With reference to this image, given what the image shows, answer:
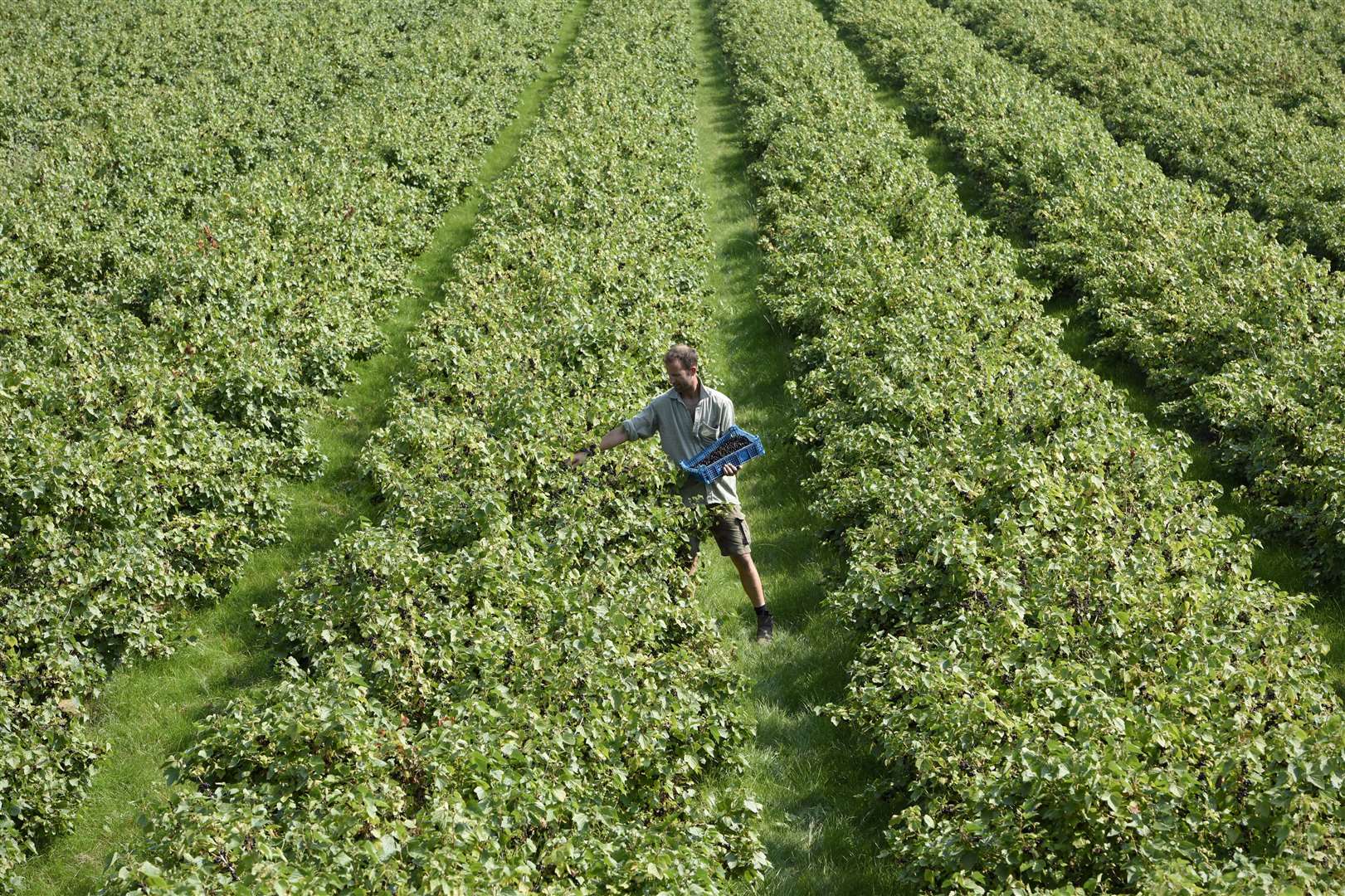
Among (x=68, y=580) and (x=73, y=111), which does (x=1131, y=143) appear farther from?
(x=73, y=111)

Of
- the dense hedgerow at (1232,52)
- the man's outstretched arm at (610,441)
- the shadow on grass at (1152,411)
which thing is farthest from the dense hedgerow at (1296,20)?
the man's outstretched arm at (610,441)

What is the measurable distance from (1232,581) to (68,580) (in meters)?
9.09

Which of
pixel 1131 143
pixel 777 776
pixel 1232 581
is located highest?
pixel 1131 143

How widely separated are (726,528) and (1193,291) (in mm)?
8614

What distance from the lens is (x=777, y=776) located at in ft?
26.4

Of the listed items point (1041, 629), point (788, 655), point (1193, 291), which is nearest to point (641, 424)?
point (788, 655)

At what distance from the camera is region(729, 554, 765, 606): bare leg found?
946 cm

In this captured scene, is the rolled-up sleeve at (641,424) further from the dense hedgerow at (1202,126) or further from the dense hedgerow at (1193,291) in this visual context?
the dense hedgerow at (1202,126)

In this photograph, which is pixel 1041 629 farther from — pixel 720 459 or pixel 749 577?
pixel 720 459

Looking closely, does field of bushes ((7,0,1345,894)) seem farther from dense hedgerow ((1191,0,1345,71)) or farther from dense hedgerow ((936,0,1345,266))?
dense hedgerow ((1191,0,1345,71))

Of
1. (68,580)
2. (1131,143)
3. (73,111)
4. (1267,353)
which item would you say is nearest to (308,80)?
(73,111)

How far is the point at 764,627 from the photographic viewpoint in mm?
9688

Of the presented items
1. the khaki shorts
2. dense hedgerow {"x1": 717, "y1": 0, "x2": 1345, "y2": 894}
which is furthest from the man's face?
dense hedgerow {"x1": 717, "y1": 0, "x2": 1345, "y2": 894}

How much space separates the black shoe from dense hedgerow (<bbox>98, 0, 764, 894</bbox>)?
941mm
